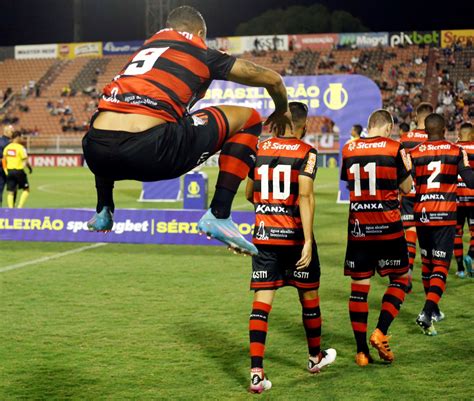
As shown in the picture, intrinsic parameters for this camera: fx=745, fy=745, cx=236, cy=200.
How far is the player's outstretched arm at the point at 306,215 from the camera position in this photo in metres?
5.54

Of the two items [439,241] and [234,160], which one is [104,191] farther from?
[439,241]

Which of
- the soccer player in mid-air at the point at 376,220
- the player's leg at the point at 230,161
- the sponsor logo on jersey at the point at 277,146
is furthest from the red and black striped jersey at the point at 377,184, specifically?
the player's leg at the point at 230,161

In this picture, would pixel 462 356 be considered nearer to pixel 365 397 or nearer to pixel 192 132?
pixel 365 397

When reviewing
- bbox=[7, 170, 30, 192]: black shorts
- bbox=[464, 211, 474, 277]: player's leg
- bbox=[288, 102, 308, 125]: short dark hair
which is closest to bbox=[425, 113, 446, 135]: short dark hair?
bbox=[288, 102, 308, 125]: short dark hair

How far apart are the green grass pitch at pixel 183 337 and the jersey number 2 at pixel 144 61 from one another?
8.31 feet

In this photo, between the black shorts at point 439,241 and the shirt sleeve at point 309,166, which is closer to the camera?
the shirt sleeve at point 309,166

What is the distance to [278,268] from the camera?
5754mm

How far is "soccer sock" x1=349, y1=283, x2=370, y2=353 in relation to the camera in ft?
20.4

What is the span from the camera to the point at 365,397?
5.29 m

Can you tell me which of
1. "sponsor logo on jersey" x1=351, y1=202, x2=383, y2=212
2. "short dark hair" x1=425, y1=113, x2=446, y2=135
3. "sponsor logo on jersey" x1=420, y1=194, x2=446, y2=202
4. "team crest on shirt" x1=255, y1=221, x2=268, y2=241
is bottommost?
"sponsor logo on jersey" x1=420, y1=194, x2=446, y2=202

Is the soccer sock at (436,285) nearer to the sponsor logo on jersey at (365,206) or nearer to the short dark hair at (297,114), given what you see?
the sponsor logo on jersey at (365,206)

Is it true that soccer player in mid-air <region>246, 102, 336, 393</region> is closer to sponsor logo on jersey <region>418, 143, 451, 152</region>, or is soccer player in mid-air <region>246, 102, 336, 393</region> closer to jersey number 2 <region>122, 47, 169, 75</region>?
jersey number 2 <region>122, 47, 169, 75</region>

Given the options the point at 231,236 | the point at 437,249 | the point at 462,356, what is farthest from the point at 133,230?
the point at 231,236

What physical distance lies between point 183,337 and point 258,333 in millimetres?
1690
